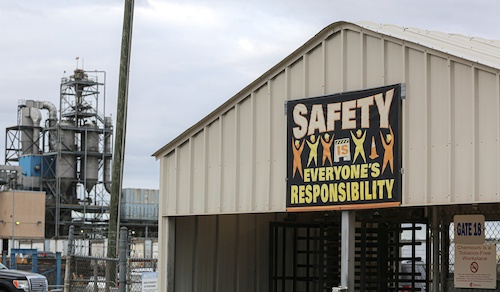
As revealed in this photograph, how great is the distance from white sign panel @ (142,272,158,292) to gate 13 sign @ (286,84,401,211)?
3581 millimetres

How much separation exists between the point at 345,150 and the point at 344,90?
3.20 ft

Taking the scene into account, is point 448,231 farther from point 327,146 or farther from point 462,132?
point 462,132

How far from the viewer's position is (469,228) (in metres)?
17.2

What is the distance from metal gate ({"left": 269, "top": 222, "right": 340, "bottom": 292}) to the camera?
17656mm

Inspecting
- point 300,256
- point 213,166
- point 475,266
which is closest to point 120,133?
point 213,166

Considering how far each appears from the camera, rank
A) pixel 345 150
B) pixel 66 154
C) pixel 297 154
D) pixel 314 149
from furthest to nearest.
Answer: pixel 66 154
pixel 297 154
pixel 314 149
pixel 345 150

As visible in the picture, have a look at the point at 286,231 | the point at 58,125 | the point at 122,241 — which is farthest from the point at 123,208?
the point at 122,241

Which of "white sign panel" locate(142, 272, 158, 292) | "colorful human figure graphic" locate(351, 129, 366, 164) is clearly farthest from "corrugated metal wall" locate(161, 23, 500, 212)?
"white sign panel" locate(142, 272, 158, 292)

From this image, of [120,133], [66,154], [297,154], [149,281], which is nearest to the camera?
[297,154]

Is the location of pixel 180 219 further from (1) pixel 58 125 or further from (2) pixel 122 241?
(1) pixel 58 125

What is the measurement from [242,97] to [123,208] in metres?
59.6

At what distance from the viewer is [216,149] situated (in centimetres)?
1574

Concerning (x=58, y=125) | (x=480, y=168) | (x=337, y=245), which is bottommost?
(x=337, y=245)

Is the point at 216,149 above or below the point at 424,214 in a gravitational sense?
above
